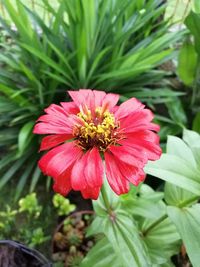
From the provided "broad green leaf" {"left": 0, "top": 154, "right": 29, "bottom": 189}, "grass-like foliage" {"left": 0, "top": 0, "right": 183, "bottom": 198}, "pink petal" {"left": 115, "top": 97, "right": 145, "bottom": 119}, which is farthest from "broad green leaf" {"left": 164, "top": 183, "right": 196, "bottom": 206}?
"broad green leaf" {"left": 0, "top": 154, "right": 29, "bottom": 189}

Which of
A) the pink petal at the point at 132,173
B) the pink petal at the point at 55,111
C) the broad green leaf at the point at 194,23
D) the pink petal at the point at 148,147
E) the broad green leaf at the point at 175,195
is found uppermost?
the broad green leaf at the point at 194,23

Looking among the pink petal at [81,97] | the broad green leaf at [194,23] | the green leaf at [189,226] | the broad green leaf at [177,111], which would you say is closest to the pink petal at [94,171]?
the pink petal at [81,97]

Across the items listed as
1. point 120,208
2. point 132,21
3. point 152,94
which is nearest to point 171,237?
point 120,208

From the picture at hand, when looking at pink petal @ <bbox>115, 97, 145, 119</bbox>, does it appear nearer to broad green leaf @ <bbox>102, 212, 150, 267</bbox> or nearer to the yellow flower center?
the yellow flower center

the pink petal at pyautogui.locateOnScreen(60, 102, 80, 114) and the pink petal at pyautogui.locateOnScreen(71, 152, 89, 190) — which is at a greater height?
the pink petal at pyautogui.locateOnScreen(60, 102, 80, 114)

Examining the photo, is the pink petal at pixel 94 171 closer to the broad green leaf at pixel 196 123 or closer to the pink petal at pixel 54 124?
the pink petal at pixel 54 124

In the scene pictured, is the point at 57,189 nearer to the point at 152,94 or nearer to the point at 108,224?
the point at 108,224
